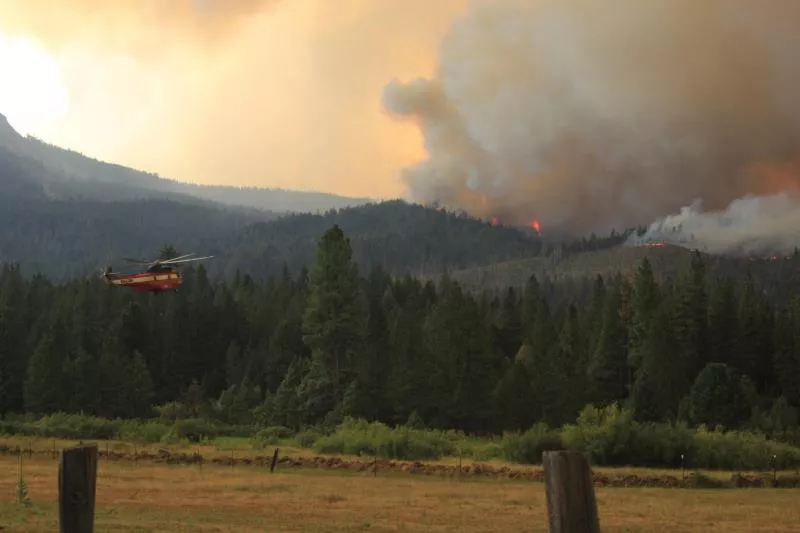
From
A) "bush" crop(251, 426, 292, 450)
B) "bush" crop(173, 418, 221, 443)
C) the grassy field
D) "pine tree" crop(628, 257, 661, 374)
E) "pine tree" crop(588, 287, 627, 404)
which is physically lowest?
"bush" crop(251, 426, 292, 450)

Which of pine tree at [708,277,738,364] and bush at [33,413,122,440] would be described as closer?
bush at [33,413,122,440]

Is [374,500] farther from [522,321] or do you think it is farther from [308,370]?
[522,321]

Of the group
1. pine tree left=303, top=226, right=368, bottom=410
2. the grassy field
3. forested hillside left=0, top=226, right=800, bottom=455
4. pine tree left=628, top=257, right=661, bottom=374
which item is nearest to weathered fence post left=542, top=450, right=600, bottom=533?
the grassy field

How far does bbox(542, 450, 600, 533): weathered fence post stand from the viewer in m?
6.81

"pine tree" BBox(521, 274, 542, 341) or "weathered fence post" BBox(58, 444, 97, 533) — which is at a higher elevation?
"pine tree" BBox(521, 274, 542, 341)

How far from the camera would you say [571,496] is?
683cm

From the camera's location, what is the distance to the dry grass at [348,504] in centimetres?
2817

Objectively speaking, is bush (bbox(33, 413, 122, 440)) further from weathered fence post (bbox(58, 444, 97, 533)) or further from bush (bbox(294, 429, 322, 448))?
weathered fence post (bbox(58, 444, 97, 533))

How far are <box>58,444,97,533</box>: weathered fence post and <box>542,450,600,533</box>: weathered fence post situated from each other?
4.29 m

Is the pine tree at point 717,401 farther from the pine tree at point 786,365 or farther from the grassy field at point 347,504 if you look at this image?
the grassy field at point 347,504

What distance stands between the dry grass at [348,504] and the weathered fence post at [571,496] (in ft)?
66.7

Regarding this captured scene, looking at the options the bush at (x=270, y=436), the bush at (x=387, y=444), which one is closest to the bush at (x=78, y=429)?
the bush at (x=270, y=436)

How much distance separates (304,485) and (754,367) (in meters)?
91.2

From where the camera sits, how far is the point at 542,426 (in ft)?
212
